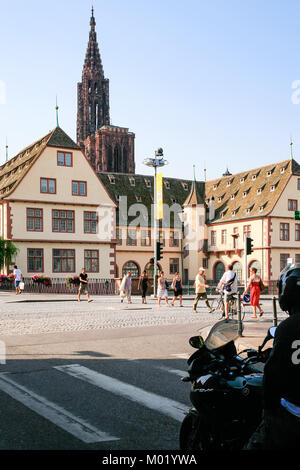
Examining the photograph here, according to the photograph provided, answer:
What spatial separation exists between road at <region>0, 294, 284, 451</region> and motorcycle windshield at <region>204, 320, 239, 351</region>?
1.65 meters

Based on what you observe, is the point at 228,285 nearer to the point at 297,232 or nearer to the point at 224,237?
the point at 297,232

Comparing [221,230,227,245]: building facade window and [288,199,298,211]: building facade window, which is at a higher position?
[288,199,298,211]: building facade window

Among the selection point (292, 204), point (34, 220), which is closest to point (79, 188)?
point (34, 220)

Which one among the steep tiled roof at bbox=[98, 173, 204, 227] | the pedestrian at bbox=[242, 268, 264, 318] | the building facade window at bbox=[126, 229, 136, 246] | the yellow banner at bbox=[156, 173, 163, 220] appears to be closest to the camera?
the pedestrian at bbox=[242, 268, 264, 318]

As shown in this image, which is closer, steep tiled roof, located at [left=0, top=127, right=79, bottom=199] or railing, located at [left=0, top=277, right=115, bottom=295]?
railing, located at [left=0, top=277, right=115, bottom=295]

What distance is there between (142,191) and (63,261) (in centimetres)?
1986

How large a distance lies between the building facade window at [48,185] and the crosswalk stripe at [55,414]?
120ft

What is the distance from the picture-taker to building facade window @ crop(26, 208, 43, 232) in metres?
43.1

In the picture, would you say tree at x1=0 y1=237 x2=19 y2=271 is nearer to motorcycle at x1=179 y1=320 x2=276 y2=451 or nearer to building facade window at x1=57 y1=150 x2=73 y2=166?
building facade window at x1=57 y1=150 x2=73 y2=166

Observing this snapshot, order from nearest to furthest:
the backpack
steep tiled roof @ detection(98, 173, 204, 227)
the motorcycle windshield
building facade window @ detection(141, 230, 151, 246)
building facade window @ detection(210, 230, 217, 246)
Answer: the motorcycle windshield → the backpack → building facade window @ detection(141, 230, 151, 246) → steep tiled roof @ detection(98, 173, 204, 227) → building facade window @ detection(210, 230, 217, 246)

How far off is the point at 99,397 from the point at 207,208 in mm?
57000

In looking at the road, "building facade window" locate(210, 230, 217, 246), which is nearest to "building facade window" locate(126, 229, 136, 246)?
"building facade window" locate(210, 230, 217, 246)

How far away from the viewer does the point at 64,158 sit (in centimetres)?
4450

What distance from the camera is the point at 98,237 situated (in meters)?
46.0
